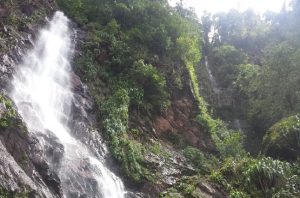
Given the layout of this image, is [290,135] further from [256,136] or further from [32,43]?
[32,43]

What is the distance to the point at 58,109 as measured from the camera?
19078 mm

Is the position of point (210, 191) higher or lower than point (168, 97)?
lower

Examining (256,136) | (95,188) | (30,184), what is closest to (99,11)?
(256,136)

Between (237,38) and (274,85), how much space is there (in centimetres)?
2965

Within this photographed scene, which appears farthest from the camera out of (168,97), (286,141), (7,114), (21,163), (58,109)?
(168,97)

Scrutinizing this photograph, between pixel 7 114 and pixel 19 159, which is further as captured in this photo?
pixel 7 114

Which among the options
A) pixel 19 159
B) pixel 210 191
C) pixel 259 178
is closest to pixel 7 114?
pixel 19 159

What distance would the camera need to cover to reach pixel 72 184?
1499cm

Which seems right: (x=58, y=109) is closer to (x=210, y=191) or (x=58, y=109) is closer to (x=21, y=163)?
(x=21, y=163)

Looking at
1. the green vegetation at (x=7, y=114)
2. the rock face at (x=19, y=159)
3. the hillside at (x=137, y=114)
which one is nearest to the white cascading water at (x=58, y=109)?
the hillside at (x=137, y=114)

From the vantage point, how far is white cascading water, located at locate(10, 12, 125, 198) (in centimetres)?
1545

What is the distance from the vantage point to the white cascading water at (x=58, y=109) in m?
15.4

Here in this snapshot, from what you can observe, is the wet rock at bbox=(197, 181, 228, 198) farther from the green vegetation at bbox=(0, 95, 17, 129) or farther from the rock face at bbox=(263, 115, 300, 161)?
the green vegetation at bbox=(0, 95, 17, 129)

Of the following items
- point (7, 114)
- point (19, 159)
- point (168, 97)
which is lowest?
point (19, 159)
